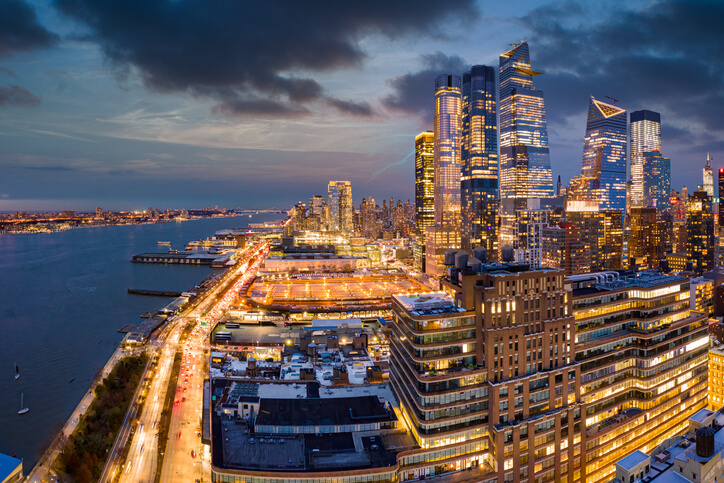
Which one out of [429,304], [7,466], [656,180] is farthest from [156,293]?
[656,180]

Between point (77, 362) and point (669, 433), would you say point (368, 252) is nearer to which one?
point (77, 362)

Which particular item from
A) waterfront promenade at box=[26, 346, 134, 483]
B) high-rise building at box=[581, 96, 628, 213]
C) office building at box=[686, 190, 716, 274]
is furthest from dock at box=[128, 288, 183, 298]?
high-rise building at box=[581, 96, 628, 213]

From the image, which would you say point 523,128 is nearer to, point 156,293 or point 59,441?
point 156,293

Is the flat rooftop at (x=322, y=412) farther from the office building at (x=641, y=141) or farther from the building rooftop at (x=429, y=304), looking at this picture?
the office building at (x=641, y=141)

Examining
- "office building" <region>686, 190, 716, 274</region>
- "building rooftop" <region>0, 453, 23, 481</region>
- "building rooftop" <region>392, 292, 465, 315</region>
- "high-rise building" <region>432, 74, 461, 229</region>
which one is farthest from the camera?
"high-rise building" <region>432, 74, 461, 229</region>

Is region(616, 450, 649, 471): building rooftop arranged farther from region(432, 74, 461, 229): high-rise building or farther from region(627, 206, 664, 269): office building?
region(432, 74, 461, 229): high-rise building

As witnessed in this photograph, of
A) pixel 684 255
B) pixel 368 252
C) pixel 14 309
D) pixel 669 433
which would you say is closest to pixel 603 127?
pixel 684 255
